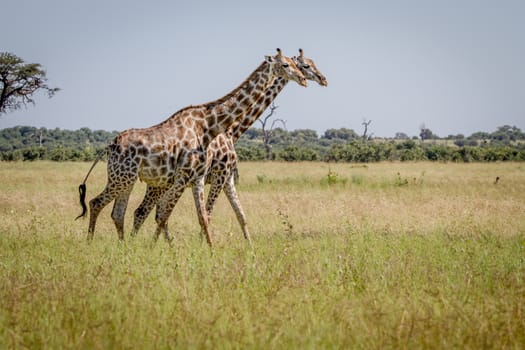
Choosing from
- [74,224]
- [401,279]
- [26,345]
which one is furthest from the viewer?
[74,224]

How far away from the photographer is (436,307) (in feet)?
15.9

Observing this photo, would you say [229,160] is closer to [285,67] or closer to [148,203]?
[148,203]

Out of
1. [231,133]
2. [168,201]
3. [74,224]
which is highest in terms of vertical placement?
[231,133]

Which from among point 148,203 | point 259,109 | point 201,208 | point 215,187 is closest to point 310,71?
point 259,109

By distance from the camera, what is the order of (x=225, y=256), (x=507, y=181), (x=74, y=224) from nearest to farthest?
1. (x=225, y=256)
2. (x=74, y=224)
3. (x=507, y=181)

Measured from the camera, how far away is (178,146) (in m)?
8.25

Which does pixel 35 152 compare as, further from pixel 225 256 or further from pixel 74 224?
pixel 225 256

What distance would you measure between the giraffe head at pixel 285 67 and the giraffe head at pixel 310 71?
15 centimetres

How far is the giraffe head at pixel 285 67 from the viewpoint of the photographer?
8656mm

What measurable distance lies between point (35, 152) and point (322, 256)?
4406cm

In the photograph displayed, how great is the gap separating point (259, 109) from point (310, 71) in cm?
108

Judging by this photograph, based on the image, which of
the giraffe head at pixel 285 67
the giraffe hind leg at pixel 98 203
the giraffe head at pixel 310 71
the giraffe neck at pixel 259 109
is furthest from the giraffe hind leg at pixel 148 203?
the giraffe head at pixel 310 71

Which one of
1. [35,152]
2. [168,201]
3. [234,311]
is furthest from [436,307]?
[35,152]

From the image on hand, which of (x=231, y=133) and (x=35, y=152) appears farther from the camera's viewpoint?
(x=35, y=152)
